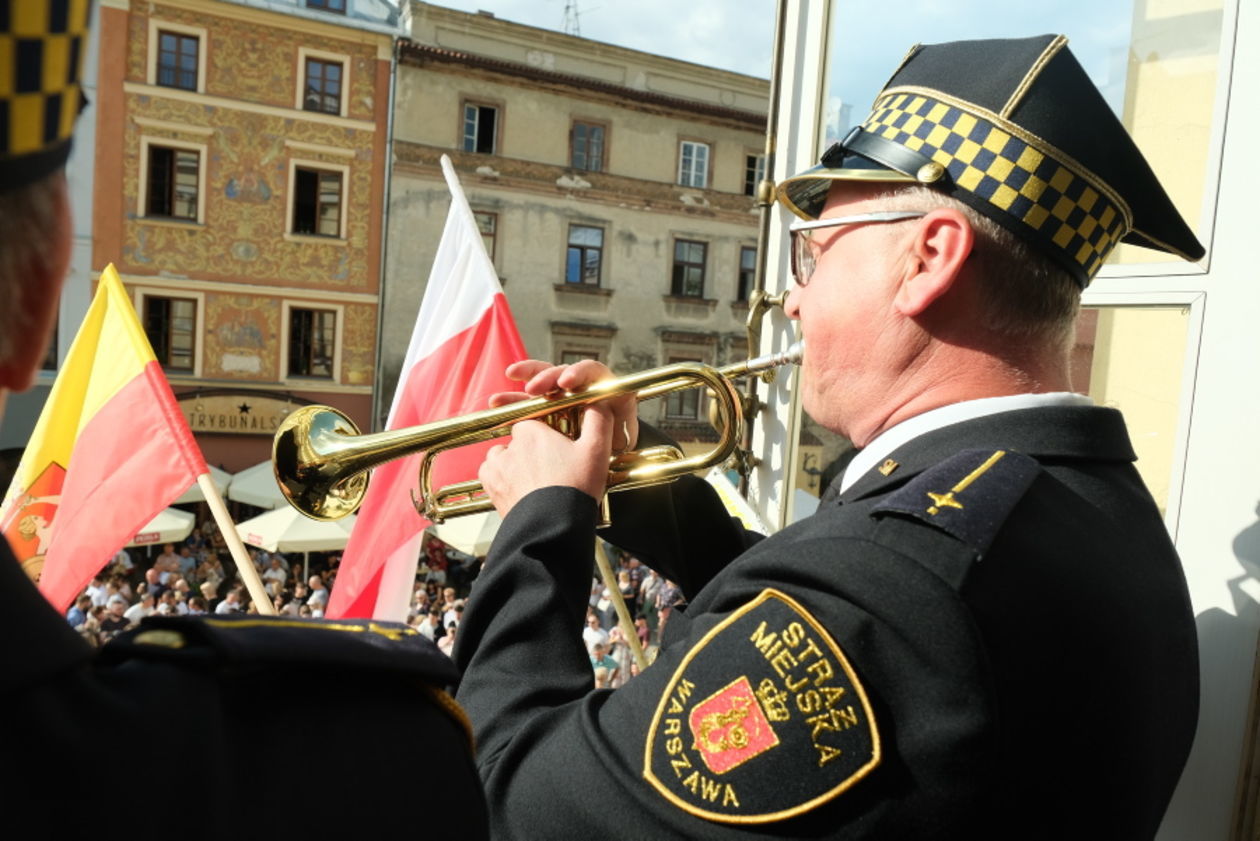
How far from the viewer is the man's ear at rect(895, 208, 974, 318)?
57.8 inches

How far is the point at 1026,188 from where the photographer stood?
1.46 meters

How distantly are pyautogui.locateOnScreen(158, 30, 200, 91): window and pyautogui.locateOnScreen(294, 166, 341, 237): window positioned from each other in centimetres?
233

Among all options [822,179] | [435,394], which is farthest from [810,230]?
[435,394]

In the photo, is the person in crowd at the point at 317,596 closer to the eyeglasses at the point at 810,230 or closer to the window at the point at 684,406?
the window at the point at 684,406

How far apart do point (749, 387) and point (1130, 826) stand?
2.16 meters

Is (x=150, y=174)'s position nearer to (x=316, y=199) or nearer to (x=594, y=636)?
(x=316, y=199)

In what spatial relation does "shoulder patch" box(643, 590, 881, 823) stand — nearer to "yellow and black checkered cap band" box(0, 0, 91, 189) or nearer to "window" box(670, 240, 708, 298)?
"yellow and black checkered cap band" box(0, 0, 91, 189)

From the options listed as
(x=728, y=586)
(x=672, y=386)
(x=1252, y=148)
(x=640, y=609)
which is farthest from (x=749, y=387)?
(x=640, y=609)

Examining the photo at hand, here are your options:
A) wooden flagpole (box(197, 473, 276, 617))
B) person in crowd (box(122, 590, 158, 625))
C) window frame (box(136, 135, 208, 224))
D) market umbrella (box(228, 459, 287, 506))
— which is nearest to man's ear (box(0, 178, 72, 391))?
wooden flagpole (box(197, 473, 276, 617))

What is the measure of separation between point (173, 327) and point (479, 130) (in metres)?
6.54

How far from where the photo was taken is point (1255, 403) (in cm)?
164

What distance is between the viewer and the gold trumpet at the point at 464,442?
2.18 m

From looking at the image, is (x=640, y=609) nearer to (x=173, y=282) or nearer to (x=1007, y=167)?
(x=173, y=282)

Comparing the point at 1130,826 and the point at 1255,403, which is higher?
the point at 1255,403
